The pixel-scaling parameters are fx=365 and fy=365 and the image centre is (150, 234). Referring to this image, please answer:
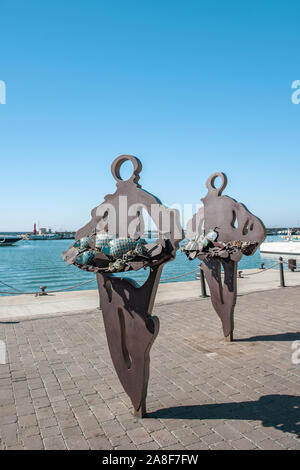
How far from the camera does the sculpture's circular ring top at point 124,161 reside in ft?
14.6

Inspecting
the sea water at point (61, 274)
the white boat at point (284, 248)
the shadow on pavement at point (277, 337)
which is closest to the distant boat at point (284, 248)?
the white boat at point (284, 248)

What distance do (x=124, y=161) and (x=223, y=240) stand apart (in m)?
3.40

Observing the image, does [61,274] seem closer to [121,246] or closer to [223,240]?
[223,240]

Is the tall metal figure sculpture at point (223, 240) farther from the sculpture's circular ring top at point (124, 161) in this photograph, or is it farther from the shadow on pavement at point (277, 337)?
the sculpture's circular ring top at point (124, 161)

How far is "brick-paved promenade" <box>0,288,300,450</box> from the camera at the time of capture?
3.81 metres

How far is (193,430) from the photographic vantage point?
394cm

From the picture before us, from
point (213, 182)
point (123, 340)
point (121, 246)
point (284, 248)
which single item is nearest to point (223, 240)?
point (213, 182)

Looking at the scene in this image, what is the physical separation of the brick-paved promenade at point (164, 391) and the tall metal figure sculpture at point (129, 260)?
56cm

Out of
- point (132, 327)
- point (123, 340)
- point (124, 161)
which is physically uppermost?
point (124, 161)

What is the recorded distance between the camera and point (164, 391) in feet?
16.3

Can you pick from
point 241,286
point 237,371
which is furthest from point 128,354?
point 241,286

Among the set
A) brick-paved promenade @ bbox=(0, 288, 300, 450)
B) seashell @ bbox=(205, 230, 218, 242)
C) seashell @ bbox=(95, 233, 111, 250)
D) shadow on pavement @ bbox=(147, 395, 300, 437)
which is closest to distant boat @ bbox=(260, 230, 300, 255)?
brick-paved promenade @ bbox=(0, 288, 300, 450)

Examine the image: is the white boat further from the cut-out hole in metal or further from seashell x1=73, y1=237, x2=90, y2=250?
seashell x1=73, y1=237, x2=90, y2=250
